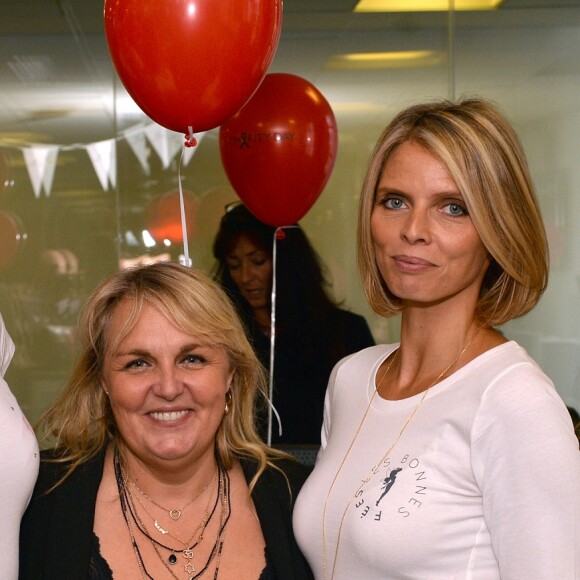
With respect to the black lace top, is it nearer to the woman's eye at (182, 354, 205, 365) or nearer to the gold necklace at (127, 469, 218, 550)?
the gold necklace at (127, 469, 218, 550)

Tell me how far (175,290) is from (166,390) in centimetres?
23

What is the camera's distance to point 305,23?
4.68 metres

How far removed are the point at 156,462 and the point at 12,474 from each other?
0.36m

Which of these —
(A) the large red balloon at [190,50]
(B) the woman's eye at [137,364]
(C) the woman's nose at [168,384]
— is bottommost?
(C) the woman's nose at [168,384]

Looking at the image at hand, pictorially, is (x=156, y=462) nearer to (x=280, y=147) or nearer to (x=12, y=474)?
(x=12, y=474)

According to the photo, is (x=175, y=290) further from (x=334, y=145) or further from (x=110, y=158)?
(x=110, y=158)

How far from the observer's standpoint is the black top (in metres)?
4.23

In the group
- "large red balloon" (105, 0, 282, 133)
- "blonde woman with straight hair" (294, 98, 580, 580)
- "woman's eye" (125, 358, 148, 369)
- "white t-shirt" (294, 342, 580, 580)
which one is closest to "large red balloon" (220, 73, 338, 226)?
"large red balloon" (105, 0, 282, 133)

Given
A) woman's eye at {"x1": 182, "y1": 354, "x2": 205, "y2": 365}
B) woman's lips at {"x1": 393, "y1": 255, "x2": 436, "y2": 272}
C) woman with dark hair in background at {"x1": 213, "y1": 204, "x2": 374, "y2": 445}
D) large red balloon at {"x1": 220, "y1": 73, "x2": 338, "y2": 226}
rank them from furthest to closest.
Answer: woman with dark hair in background at {"x1": 213, "y1": 204, "x2": 374, "y2": 445}, large red balloon at {"x1": 220, "y1": 73, "x2": 338, "y2": 226}, woman's eye at {"x1": 182, "y1": 354, "x2": 205, "y2": 365}, woman's lips at {"x1": 393, "y1": 255, "x2": 436, "y2": 272}

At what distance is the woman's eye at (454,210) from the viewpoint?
171 cm

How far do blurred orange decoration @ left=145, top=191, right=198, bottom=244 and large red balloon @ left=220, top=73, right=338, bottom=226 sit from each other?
149 cm

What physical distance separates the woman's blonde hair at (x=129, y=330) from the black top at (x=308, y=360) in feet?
6.59

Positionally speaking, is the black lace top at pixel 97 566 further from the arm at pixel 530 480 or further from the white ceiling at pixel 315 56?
the white ceiling at pixel 315 56

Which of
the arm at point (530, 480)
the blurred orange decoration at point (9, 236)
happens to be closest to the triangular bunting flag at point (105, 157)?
the blurred orange decoration at point (9, 236)
